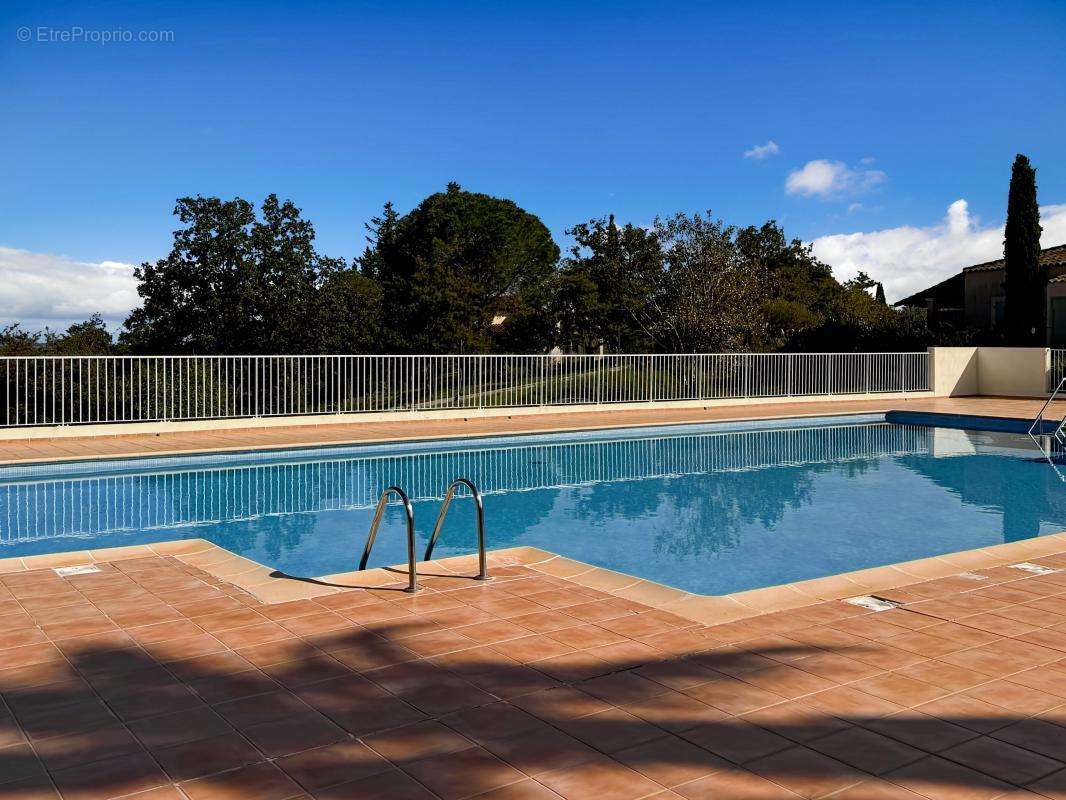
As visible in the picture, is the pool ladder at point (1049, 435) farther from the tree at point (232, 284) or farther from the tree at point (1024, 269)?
the tree at point (232, 284)

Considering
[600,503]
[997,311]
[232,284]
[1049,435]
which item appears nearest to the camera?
[600,503]

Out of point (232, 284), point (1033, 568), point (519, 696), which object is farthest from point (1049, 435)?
point (232, 284)

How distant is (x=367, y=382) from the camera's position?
1612 centimetres

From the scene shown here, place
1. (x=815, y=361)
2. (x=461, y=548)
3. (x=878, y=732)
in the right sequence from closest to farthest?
(x=878, y=732), (x=461, y=548), (x=815, y=361)

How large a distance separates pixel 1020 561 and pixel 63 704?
18.7ft

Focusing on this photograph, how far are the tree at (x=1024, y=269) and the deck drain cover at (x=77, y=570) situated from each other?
27306mm

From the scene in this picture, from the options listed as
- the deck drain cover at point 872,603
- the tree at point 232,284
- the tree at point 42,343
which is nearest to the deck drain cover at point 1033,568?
the deck drain cover at point 872,603

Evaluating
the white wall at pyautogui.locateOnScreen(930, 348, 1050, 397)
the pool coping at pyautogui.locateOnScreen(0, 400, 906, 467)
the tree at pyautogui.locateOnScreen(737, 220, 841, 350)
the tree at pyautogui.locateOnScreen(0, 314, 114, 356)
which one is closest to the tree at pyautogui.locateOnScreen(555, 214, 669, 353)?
the tree at pyautogui.locateOnScreen(737, 220, 841, 350)

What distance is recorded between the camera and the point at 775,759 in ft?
9.93

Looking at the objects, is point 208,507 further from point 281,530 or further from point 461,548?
point 461,548

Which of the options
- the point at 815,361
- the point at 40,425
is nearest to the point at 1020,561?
the point at 40,425

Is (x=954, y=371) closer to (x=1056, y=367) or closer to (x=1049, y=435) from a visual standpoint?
(x=1056, y=367)

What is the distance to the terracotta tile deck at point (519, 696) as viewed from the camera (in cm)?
290

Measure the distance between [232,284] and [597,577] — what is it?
2497 centimetres
